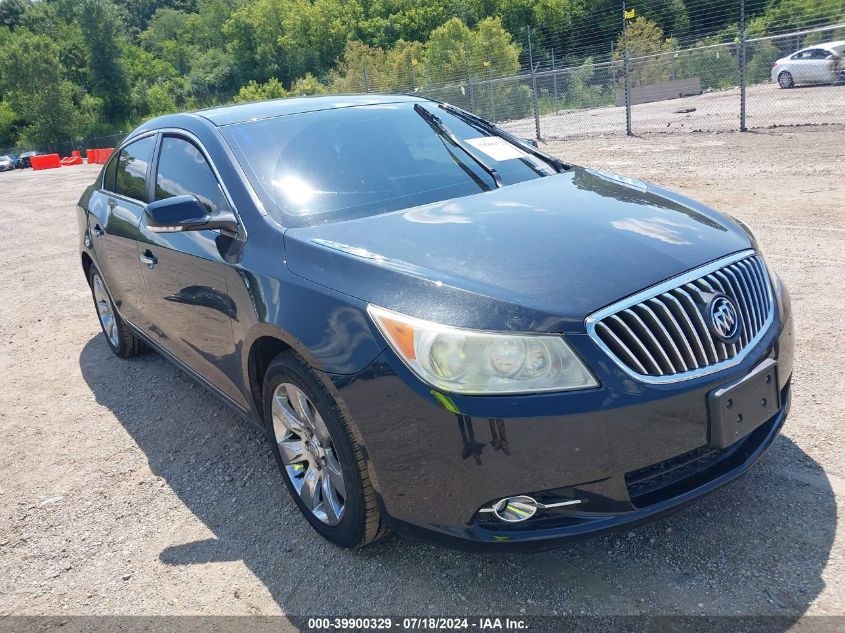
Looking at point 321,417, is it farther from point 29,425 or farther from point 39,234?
point 39,234

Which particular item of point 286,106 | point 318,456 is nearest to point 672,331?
point 318,456

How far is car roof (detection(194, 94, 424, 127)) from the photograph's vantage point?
11.8 feet

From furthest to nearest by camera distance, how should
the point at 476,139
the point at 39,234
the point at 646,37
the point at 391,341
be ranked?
the point at 646,37
the point at 39,234
the point at 476,139
the point at 391,341

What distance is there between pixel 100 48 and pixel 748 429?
291ft

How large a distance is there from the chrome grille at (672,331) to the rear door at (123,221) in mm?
2905

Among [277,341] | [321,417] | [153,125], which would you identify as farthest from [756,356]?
[153,125]

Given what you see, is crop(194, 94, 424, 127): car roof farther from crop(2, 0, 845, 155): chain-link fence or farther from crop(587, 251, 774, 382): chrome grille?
crop(2, 0, 845, 155): chain-link fence

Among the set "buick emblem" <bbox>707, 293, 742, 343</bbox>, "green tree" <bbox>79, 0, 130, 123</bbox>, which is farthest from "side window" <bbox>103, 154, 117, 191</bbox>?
"green tree" <bbox>79, 0, 130, 123</bbox>

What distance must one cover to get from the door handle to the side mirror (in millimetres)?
817

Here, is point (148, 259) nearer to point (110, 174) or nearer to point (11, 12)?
point (110, 174)

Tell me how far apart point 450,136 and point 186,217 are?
146cm

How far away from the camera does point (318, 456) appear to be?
271 centimetres

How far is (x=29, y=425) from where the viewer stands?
440 centimetres

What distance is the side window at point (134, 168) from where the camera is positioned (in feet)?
13.7
